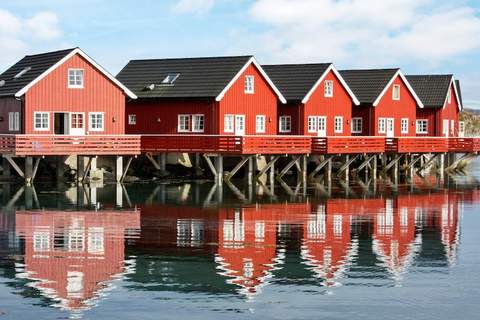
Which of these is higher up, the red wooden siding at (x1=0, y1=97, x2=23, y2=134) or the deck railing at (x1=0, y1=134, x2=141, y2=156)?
the red wooden siding at (x1=0, y1=97, x2=23, y2=134)

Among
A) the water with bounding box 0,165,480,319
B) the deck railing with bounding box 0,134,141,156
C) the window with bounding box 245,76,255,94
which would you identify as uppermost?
the window with bounding box 245,76,255,94

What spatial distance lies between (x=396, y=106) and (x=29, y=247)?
1615 inches

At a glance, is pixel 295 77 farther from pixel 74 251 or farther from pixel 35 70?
pixel 74 251

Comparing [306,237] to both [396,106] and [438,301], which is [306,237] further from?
[396,106]

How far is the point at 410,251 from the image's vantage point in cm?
2383

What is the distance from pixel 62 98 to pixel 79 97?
3.02ft

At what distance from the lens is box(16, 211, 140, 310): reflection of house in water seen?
18.4m

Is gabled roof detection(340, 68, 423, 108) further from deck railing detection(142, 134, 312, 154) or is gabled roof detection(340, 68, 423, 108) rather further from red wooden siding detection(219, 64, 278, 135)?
deck railing detection(142, 134, 312, 154)

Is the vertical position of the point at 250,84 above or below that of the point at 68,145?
above

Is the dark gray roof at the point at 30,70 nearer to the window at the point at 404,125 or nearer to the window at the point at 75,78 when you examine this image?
the window at the point at 75,78

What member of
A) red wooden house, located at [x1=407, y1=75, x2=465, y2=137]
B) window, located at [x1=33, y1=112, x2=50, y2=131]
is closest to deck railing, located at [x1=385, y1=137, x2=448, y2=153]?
red wooden house, located at [x1=407, y1=75, x2=465, y2=137]

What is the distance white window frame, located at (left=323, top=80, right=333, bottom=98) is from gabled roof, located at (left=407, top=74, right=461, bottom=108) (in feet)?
39.6

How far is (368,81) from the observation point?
6109 cm

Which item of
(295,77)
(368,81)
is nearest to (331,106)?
(295,77)
